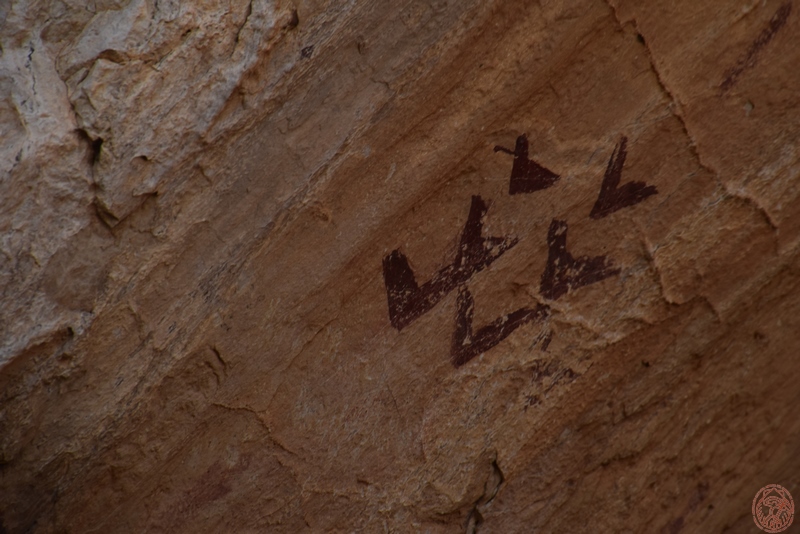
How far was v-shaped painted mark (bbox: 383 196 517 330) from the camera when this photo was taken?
A: 5.12 feet

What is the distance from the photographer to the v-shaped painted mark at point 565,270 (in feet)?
5.22

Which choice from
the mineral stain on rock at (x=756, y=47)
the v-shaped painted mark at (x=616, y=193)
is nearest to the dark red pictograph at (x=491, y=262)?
the v-shaped painted mark at (x=616, y=193)

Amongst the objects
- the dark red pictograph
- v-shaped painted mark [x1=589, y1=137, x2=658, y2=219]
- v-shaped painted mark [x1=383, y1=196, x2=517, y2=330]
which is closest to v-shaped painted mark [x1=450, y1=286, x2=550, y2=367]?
the dark red pictograph

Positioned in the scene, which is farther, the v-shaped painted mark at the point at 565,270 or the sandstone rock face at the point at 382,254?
the v-shaped painted mark at the point at 565,270

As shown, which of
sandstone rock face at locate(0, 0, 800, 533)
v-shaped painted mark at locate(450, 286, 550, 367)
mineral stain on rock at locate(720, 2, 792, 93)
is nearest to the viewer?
sandstone rock face at locate(0, 0, 800, 533)

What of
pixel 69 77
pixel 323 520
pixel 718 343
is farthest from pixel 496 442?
Result: pixel 69 77

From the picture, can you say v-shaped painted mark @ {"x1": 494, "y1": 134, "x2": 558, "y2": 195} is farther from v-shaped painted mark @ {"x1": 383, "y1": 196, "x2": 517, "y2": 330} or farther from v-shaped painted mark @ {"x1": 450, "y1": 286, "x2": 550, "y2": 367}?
v-shaped painted mark @ {"x1": 450, "y1": 286, "x2": 550, "y2": 367}
